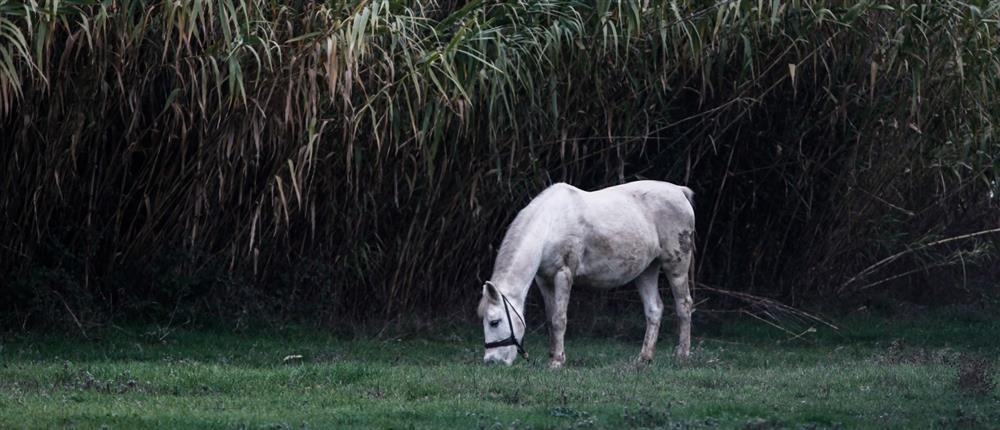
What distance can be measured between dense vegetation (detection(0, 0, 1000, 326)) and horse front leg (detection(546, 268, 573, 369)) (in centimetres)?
111

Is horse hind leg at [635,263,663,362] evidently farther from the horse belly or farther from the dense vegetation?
the dense vegetation

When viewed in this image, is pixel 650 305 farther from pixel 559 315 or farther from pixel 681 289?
pixel 559 315

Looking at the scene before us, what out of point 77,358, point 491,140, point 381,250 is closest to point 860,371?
point 491,140

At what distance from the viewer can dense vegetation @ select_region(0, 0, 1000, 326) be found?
311 inches

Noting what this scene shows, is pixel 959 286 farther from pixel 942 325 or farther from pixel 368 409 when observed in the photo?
pixel 368 409

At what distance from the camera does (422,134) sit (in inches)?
324

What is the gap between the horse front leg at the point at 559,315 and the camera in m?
7.97

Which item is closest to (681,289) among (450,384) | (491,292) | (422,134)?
(491,292)

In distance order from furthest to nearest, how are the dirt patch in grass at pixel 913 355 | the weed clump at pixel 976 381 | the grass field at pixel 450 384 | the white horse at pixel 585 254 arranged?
the dirt patch in grass at pixel 913 355 → the white horse at pixel 585 254 → the weed clump at pixel 976 381 → the grass field at pixel 450 384

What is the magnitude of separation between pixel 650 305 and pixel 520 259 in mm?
1190

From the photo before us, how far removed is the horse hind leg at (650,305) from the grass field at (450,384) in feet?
0.60

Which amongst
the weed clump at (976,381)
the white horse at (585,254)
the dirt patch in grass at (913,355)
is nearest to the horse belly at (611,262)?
the white horse at (585,254)

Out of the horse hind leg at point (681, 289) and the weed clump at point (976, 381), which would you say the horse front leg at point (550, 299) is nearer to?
the horse hind leg at point (681, 289)

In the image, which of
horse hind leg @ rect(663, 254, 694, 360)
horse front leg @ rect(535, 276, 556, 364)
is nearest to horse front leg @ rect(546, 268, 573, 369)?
horse front leg @ rect(535, 276, 556, 364)
